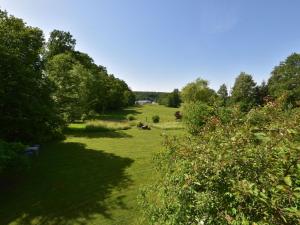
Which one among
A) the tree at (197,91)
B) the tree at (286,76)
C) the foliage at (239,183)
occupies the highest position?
the tree at (286,76)

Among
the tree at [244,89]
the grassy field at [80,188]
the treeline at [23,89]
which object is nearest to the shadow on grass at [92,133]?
the grassy field at [80,188]

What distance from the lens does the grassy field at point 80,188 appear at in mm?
9336

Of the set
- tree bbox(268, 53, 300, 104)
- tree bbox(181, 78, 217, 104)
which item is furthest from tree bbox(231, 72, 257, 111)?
tree bbox(181, 78, 217, 104)

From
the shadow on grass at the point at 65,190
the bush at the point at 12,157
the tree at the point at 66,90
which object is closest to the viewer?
the shadow on grass at the point at 65,190

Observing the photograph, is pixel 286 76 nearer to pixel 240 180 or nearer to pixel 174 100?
pixel 174 100

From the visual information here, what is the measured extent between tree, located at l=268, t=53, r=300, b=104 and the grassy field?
159ft

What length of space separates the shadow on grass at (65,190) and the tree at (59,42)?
36.6 m

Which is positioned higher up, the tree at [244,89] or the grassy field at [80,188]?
the tree at [244,89]

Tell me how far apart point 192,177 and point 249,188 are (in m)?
1.12

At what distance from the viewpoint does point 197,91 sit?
4728 centimetres

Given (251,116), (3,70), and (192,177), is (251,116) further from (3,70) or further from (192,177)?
(3,70)

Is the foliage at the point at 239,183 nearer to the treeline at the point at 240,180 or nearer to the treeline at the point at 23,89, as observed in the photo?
the treeline at the point at 240,180

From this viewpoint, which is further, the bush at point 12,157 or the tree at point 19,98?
the tree at point 19,98

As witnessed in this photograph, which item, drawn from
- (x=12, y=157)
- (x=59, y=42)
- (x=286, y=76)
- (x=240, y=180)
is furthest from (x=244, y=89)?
(x=240, y=180)
